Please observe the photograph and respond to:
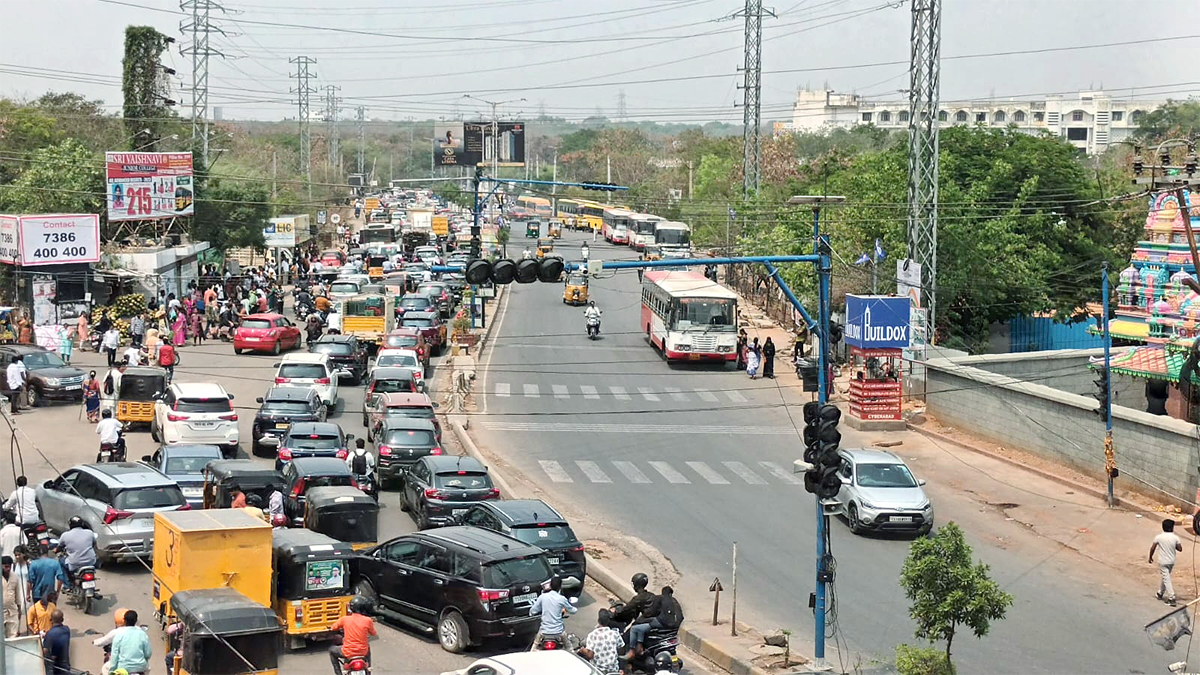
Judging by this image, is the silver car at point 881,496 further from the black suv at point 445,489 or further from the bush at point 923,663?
the bush at point 923,663

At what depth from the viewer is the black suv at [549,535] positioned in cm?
2181

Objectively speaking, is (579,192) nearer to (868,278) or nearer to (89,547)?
(868,278)

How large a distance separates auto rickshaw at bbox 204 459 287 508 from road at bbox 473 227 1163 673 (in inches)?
275

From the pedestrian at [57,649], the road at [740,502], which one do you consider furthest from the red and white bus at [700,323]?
the pedestrian at [57,649]

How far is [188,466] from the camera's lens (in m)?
26.5

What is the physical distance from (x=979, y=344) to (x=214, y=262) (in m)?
39.8

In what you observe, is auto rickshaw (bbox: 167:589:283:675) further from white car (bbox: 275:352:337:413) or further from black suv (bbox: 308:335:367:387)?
black suv (bbox: 308:335:367:387)

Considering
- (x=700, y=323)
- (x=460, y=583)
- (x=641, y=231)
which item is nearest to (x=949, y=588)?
(x=460, y=583)

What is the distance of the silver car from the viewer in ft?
89.3

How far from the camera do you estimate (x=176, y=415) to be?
1236 inches

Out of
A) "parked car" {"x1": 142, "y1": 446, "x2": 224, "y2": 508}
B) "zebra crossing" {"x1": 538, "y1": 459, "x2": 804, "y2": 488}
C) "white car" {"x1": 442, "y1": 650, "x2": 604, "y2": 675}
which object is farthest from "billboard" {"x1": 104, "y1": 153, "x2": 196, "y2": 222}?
"white car" {"x1": 442, "y1": 650, "x2": 604, "y2": 675}

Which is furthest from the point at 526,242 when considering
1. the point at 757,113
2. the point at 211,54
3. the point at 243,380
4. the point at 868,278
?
the point at 243,380

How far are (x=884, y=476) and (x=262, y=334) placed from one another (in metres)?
27.5

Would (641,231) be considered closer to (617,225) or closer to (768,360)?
(617,225)
